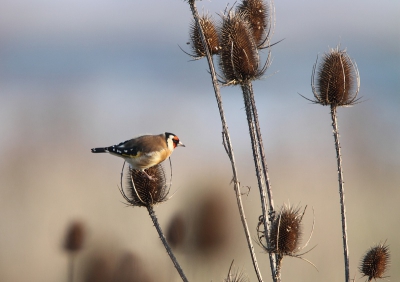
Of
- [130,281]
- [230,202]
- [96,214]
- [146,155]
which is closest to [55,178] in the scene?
[96,214]

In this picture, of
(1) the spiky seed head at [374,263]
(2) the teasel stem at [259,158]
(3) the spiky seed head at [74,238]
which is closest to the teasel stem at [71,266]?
(3) the spiky seed head at [74,238]

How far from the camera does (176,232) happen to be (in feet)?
15.3

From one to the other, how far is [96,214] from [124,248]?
32.2 inches

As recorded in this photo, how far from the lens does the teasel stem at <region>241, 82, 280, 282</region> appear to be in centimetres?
252

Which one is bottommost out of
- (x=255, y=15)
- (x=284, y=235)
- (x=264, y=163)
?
(x=284, y=235)

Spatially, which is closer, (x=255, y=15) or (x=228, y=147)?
(x=228, y=147)

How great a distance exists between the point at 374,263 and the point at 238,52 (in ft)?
5.64

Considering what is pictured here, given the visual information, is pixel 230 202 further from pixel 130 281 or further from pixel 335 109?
pixel 335 109

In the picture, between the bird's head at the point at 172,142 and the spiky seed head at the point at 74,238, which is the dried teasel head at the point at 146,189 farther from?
the spiky seed head at the point at 74,238

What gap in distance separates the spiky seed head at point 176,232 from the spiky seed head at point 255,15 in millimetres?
2299

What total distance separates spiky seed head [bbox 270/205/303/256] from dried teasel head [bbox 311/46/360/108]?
0.95 meters

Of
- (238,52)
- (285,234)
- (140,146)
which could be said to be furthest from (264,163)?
(140,146)

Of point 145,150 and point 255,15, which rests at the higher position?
point 255,15

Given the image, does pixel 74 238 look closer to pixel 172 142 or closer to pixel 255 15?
pixel 172 142
